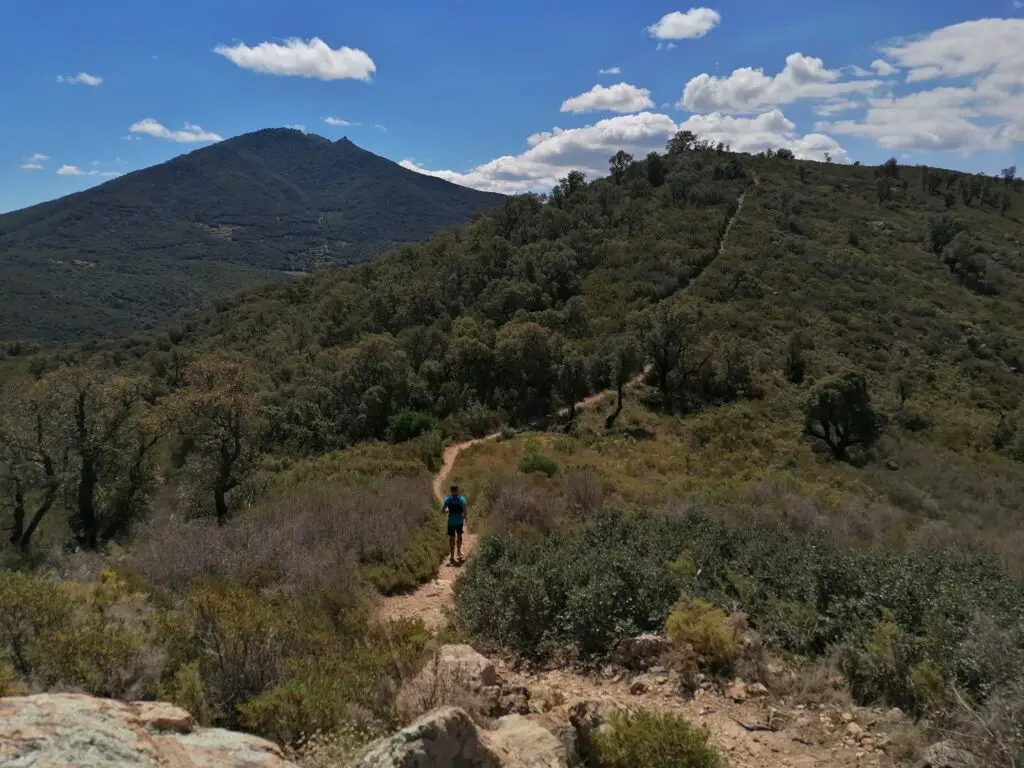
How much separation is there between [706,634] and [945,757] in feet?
6.73

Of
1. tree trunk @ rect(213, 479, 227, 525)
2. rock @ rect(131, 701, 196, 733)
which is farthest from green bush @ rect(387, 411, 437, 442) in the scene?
rock @ rect(131, 701, 196, 733)

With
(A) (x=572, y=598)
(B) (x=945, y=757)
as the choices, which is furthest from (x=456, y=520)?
(B) (x=945, y=757)

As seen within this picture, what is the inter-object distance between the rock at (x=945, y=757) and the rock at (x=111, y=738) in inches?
166

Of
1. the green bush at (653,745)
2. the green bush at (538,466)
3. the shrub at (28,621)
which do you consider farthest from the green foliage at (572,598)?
the green bush at (538,466)

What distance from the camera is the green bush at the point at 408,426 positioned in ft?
90.0

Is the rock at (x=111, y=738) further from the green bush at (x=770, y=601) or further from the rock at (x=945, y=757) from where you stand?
the rock at (x=945, y=757)

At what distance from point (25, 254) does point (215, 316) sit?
160 meters

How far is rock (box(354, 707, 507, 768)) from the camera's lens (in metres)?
3.30

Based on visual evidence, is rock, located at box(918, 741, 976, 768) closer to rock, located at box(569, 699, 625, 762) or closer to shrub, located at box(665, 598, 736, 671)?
shrub, located at box(665, 598, 736, 671)

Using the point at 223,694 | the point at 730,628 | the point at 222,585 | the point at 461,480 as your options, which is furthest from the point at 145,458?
the point at 730,628

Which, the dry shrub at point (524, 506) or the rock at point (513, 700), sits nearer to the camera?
the rock at point (513, 700)

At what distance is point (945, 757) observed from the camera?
13.6 feet

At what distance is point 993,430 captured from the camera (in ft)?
96.4

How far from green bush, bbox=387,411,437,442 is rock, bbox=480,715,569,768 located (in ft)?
75.2
